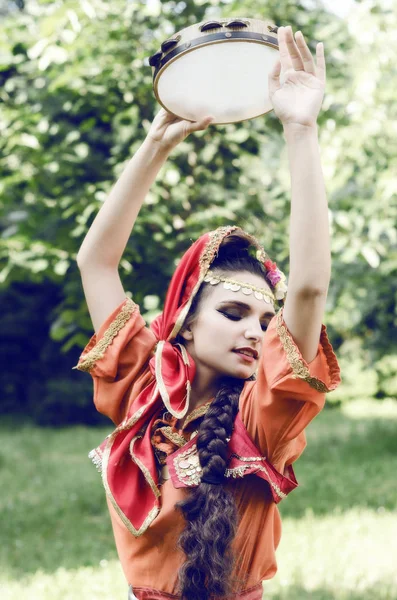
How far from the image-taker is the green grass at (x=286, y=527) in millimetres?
4043

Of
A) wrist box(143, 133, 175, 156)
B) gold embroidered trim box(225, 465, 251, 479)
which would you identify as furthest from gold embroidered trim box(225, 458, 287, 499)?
wrist box(143, 133, 175, 156)

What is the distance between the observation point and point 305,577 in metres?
4.13

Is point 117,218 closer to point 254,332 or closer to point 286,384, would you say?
point 254,332

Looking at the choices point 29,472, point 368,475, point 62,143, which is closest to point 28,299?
point 29,472

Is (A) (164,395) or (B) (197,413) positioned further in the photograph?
(B) (197,413)

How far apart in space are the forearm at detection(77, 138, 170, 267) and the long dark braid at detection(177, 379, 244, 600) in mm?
576

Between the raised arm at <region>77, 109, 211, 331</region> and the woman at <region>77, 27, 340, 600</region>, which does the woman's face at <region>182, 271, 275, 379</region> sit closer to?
the woman at <region>77, 27, 340, 600</region>

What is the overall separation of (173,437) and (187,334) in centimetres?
27

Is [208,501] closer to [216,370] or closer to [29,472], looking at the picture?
[216,370]

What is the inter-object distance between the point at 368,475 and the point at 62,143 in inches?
181

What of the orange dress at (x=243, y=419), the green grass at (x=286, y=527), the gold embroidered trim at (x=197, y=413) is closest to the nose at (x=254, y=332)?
the orange dress at (x=243, y=419)

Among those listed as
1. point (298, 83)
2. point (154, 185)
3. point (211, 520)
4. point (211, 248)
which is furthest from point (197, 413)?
point (154, 185)

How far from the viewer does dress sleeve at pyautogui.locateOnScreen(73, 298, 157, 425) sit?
1.90 m

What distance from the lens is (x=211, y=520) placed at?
161 cm
